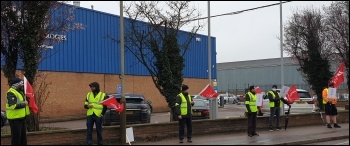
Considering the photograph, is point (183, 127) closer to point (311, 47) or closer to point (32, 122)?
point (32, 122)

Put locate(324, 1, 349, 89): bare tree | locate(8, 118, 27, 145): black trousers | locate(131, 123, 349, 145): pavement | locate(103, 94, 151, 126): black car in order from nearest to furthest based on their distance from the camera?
locate(8, 118, 27, 145): black trousers
locate(131, 123, 349, 145): pavement
locate(103, 94, 151, 126): black car
locate(324, 1, 349, 89): bare tree

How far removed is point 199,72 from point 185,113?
29.6 meters

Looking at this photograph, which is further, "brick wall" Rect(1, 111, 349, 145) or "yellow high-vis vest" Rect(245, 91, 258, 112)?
"yellow high-vis vest" Rect(245, 91, 258, 112)

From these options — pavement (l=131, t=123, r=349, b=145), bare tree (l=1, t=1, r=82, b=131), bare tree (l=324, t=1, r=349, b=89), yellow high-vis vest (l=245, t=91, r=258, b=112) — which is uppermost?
bare tree (l=324, t=1, r=349, b=89)

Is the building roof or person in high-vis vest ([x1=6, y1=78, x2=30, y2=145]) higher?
the building roof

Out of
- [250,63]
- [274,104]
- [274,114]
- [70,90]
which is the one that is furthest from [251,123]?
[250,63]

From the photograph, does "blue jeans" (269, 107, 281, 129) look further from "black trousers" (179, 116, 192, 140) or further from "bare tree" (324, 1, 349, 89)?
"bare tree" (324, 1, 349, 89)

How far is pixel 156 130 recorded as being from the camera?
14820 mm

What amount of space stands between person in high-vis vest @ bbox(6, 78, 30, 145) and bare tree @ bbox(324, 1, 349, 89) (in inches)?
812

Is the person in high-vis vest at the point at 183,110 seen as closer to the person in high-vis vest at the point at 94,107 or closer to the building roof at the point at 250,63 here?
the person in high-vis vest at the point at 94,107

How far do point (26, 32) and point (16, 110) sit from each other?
10.1 feet

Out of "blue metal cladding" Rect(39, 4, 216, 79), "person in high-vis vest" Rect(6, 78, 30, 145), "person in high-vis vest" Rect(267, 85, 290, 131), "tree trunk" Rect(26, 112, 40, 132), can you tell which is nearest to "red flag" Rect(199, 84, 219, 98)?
"person in high-vis vest" Rect(267, 85, 290, 131)

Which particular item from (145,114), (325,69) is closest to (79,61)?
(145,114)

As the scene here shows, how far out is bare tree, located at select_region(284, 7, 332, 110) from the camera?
30094mm
